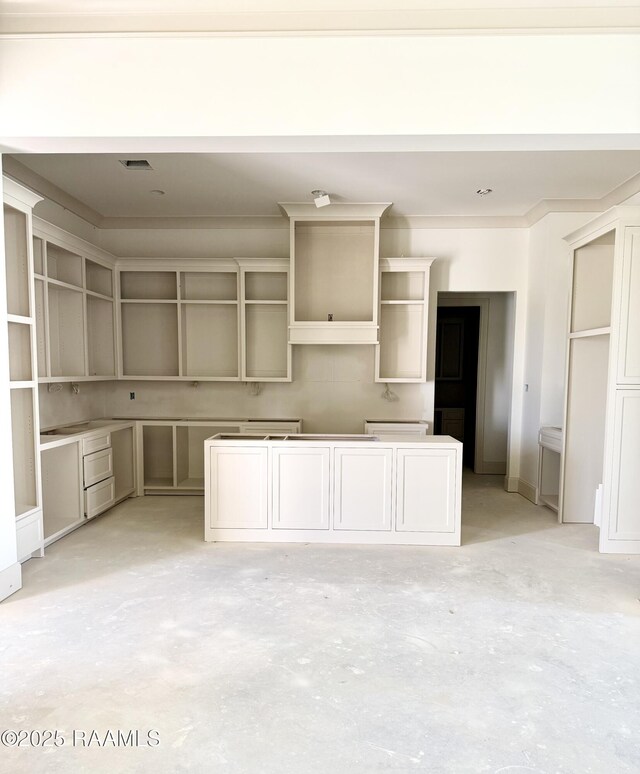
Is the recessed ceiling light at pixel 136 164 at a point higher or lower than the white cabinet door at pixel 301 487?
higher

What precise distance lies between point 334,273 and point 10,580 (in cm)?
378

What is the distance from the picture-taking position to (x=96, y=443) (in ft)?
13.2

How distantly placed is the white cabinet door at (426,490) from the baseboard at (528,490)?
165 centimetres

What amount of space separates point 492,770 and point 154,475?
14.9 feet

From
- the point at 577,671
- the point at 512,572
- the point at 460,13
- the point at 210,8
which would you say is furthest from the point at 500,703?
the point at 210,8

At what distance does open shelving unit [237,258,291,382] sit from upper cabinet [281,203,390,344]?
34 centimetres

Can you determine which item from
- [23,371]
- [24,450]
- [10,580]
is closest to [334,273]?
[23,371]

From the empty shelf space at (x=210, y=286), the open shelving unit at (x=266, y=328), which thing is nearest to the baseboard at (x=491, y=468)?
the open shelving unit at (x=266, y=328)

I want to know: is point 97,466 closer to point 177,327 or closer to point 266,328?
point 177,327

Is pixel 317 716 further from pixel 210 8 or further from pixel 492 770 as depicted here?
pixel 210 8

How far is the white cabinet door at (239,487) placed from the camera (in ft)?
11.7

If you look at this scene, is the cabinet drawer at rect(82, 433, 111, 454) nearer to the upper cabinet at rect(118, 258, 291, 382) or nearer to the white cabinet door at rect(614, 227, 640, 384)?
the upper cabinet at rect(118, 258, 291, 382)

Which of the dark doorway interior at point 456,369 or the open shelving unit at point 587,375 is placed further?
the dark doorway interior at point 456,369

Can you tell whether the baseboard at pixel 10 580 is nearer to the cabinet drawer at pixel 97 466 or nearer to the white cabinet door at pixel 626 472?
the cabinet drawer at pixel 97 466
